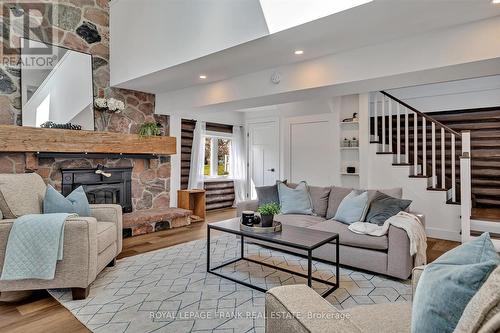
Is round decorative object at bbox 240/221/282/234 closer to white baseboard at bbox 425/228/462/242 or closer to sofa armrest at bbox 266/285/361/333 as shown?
sofa armrest at bbox 266/285/361/333

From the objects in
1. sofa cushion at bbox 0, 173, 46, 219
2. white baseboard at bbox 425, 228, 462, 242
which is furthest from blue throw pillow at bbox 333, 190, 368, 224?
sofa cushion at bbox 0, 173, 46, 219

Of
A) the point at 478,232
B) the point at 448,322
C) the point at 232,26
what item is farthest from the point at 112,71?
the point at 478,232

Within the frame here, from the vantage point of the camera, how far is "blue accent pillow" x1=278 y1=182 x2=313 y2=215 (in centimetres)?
401

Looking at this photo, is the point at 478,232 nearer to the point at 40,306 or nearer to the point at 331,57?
the point at 331,57

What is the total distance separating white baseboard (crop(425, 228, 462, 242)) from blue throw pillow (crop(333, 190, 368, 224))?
180 centimetres

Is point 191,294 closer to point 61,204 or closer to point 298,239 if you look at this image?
point 298,239

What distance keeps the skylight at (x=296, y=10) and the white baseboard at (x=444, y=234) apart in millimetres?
3652

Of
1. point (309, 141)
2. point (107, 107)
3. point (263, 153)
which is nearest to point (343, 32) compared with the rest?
point (309, 141)

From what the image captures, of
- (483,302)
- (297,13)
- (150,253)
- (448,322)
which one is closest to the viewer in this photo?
(483,302)

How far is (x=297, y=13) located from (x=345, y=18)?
43 cm

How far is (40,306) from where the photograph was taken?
2.36 m

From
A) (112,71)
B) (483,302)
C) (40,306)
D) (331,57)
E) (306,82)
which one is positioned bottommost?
(40,306)

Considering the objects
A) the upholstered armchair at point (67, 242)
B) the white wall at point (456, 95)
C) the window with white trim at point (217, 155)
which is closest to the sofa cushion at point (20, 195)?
the upholstered armchair at point (67, 242)

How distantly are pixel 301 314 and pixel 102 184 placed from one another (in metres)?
4.45
